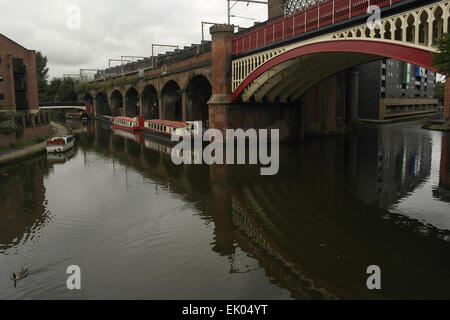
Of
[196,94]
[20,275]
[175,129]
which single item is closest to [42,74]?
[196,94]

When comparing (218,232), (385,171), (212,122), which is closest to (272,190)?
(218,232)

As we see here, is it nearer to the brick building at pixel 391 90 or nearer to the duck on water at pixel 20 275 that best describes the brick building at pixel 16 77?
the duck on water at pixel 20 275

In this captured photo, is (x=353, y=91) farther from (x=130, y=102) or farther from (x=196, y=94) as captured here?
(x=130, y=102)

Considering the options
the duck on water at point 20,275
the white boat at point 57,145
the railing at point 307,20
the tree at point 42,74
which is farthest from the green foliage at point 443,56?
the tree at point 42,74

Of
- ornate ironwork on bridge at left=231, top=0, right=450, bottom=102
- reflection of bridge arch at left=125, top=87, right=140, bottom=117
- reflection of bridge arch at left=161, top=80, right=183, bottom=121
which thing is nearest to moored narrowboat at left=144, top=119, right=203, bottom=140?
ornate ironwork on bridge at left=231, top=0, right=450, bottom=102

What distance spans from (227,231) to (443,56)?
28.2 ft

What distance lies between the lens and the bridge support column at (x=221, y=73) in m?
31.1

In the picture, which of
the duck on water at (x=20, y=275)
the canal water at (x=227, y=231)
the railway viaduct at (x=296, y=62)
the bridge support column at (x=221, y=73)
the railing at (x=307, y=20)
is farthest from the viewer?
the bridge support column at (x=221, y=73)

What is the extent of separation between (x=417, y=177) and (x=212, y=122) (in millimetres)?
16967

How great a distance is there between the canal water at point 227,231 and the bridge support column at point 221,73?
9543 mm

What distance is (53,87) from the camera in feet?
321

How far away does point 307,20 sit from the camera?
2205cm

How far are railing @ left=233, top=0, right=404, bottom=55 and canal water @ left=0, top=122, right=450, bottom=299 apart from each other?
8027mm

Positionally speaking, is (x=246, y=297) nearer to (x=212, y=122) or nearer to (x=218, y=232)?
(x=218, y=232)
